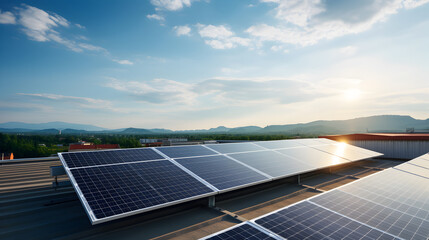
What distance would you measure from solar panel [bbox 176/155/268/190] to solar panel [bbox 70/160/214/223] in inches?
29.7

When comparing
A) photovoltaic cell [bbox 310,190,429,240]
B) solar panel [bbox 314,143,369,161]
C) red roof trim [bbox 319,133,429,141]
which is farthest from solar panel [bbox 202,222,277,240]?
red roof trim [bbox 319,133,429,141]

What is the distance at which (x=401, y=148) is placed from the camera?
84.4 ft

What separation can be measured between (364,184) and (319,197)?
3173mm

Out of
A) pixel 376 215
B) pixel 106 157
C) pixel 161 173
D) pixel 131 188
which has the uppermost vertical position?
pixel 106 157

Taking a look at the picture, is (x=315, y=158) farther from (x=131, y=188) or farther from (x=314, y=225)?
(x=131, y=188)

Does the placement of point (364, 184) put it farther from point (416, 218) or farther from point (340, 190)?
point (416, 218)

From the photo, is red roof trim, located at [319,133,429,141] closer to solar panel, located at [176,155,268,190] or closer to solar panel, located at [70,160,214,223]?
solar panel, located at [176,155,268,190]

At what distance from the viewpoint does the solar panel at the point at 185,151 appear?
41.4ft

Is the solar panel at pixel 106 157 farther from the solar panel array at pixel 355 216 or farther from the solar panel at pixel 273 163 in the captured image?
the solar panel array at pixel 355 216

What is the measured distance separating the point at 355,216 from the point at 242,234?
3.38 m

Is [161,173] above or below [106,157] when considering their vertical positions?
below

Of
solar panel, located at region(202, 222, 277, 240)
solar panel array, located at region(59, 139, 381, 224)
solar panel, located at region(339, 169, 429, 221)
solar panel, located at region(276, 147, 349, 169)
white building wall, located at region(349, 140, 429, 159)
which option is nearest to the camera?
solar panel, located at region(202, 222, 277, 240)

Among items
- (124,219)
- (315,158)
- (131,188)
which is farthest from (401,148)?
(124,219)

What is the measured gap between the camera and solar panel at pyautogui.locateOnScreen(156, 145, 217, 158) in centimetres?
1261
